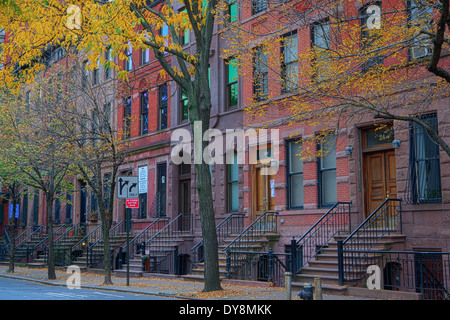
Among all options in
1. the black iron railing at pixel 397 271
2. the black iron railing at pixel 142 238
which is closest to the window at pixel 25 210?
the black iron railing at pixel 142 238

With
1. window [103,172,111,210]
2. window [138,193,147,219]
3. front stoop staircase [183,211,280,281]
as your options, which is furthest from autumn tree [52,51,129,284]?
window [138,193,147,219]

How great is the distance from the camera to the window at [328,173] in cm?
1964

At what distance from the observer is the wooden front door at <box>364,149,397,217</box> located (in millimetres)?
17859

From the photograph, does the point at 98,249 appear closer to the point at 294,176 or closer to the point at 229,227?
the point at 229,227

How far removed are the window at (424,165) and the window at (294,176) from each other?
500 cm

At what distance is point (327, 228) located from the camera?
18.5m

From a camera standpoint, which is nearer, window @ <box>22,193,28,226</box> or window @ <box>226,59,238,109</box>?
window @ <box>226,59,238,109</box>

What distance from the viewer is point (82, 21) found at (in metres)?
14.5

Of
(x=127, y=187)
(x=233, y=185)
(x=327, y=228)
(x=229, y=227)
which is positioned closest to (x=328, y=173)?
(x=327, y=228)

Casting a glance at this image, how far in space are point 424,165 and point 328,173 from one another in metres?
3.96

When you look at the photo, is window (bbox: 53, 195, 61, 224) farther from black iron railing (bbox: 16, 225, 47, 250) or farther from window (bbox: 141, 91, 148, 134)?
window (bbox: 141, 91, 148, 134)

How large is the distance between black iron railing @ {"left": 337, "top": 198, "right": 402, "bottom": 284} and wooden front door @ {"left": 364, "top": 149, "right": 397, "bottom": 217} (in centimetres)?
60

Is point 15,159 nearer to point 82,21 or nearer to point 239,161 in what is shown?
point 239,161

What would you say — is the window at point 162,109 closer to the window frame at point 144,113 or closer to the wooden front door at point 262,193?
the window frame at point 144,113
